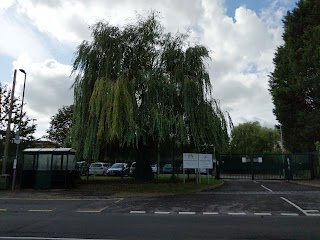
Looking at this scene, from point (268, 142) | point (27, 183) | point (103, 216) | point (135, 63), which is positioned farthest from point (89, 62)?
point (268, 142)

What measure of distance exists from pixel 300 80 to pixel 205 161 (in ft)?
43.9

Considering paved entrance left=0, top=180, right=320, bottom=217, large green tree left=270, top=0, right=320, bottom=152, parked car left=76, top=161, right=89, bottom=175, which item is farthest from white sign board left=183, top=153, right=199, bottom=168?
large green tree left=270, top=0, right=320, bottom=152

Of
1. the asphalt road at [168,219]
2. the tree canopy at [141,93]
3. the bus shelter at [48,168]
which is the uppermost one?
the tree canopy at [141,93]

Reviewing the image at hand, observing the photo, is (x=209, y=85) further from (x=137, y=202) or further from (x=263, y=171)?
(x=263, y=171)

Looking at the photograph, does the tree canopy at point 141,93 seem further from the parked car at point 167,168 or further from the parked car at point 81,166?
the parked car at point 167,168

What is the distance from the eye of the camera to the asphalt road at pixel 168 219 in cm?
816

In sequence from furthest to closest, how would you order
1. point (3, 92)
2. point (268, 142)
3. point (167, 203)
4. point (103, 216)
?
point (268, 142), point (3, 92), point (167, 203), point (103, 216)

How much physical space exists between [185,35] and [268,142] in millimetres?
53712

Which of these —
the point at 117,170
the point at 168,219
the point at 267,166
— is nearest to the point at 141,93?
the point at 168,219

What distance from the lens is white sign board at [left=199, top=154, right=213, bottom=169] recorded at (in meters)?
22.8

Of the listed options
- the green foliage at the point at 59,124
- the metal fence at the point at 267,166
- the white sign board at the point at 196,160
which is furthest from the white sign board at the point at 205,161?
the green foliage at the point at 59,124

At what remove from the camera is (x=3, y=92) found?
1238 inches

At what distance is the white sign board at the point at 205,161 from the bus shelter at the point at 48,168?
7798mm

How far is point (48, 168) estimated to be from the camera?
2144 centimetres
